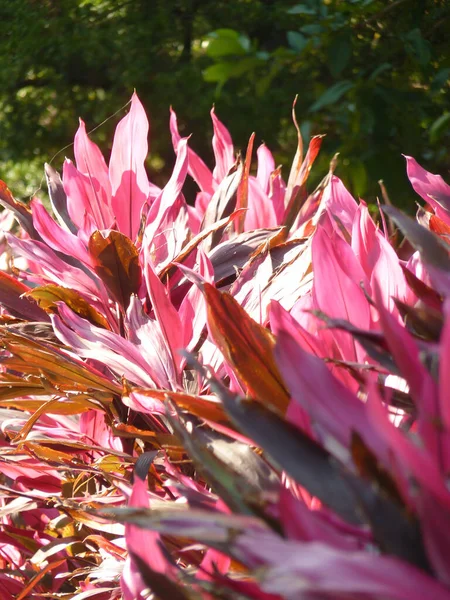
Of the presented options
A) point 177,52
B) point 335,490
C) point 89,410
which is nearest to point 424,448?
point 335,490

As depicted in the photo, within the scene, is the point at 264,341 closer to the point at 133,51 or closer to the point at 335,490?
the point at 335,490

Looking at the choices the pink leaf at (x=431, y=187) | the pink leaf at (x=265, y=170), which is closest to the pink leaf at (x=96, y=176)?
the pink leaf at (x=265, y=170)

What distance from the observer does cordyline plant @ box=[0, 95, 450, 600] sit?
0.94ft

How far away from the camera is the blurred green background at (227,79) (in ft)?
6.35

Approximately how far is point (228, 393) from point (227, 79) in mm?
2381

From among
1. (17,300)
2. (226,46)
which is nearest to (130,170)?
(17,300)

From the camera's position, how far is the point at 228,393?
1.09 ft

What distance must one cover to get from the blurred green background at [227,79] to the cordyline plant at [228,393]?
41.5 inches

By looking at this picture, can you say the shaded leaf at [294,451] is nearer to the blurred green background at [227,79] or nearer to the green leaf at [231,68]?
the blurred green background at [227,79]

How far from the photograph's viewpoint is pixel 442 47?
152 cm

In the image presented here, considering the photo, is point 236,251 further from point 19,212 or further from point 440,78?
point 440,78

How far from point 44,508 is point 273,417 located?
0.51m

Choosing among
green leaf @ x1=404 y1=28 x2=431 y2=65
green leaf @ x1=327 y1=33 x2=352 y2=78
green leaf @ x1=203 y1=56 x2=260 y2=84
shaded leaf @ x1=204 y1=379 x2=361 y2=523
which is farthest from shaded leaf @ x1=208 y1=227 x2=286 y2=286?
green leaf @ x1=203 y1=56 x2=260 y2=84

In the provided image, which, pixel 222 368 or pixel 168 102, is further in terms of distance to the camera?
pixel 168 102
